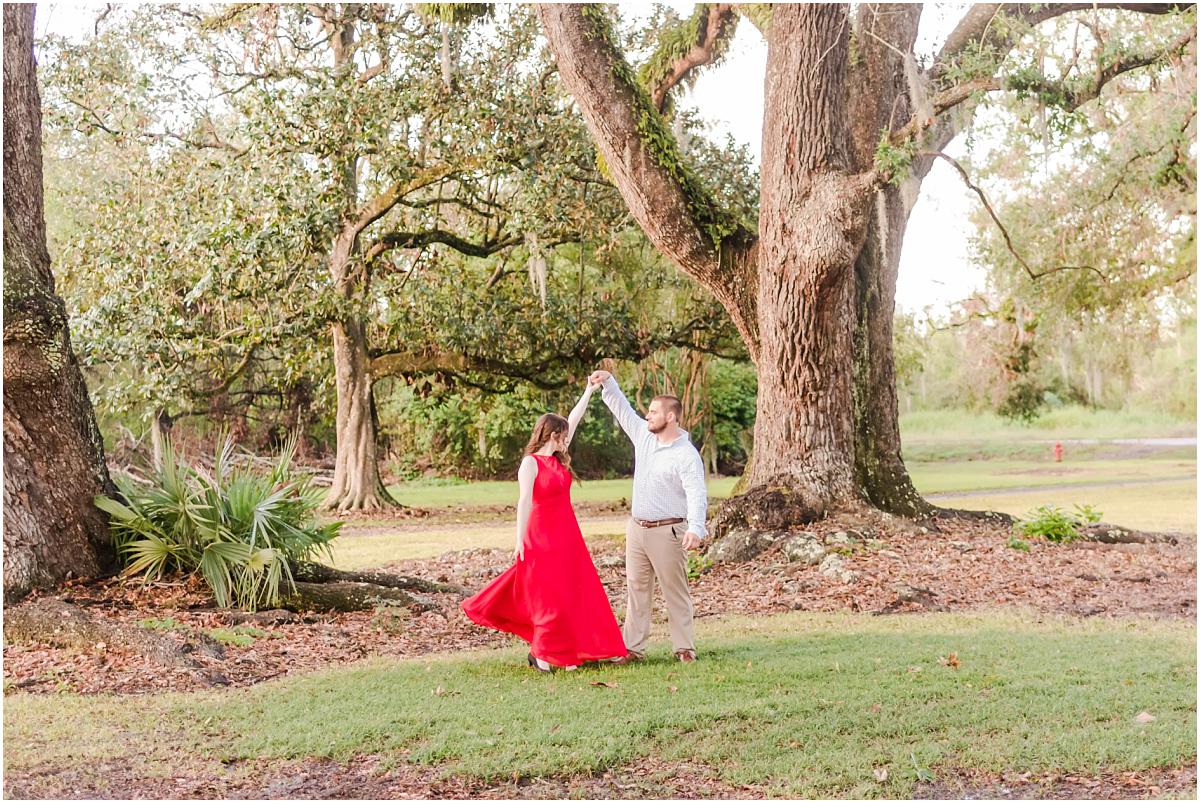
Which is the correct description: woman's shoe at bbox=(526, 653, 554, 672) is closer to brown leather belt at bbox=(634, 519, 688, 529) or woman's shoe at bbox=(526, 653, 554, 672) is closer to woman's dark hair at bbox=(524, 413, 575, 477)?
brown leather belt at bbox=(634, 519, 688, 529)

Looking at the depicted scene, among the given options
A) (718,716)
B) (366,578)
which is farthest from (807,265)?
(718,716)

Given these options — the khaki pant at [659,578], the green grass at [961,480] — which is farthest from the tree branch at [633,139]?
the green grass at [961,480]

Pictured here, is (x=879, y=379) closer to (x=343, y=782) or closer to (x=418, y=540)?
(x=418, y=540)

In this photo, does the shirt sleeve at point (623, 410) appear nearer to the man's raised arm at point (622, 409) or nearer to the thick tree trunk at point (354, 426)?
the man's raised arm at point (622, 409)

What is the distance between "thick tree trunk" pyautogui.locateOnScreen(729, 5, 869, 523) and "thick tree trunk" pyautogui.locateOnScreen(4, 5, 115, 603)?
735 centimetres

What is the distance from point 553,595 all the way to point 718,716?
4.77ft

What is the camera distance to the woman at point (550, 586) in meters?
6.97

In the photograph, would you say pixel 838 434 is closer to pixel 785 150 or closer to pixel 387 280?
pixel 785 150

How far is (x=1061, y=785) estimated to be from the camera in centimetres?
507

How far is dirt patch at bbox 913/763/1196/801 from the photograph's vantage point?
195 inches

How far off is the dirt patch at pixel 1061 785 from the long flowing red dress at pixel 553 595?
2.49 metres

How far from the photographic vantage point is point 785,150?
12.7 m

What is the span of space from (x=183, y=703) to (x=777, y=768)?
137 inches

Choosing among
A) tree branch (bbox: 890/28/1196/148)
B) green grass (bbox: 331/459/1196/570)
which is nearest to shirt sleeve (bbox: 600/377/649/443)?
tree branch (bbox: 890/28/1196/148)
